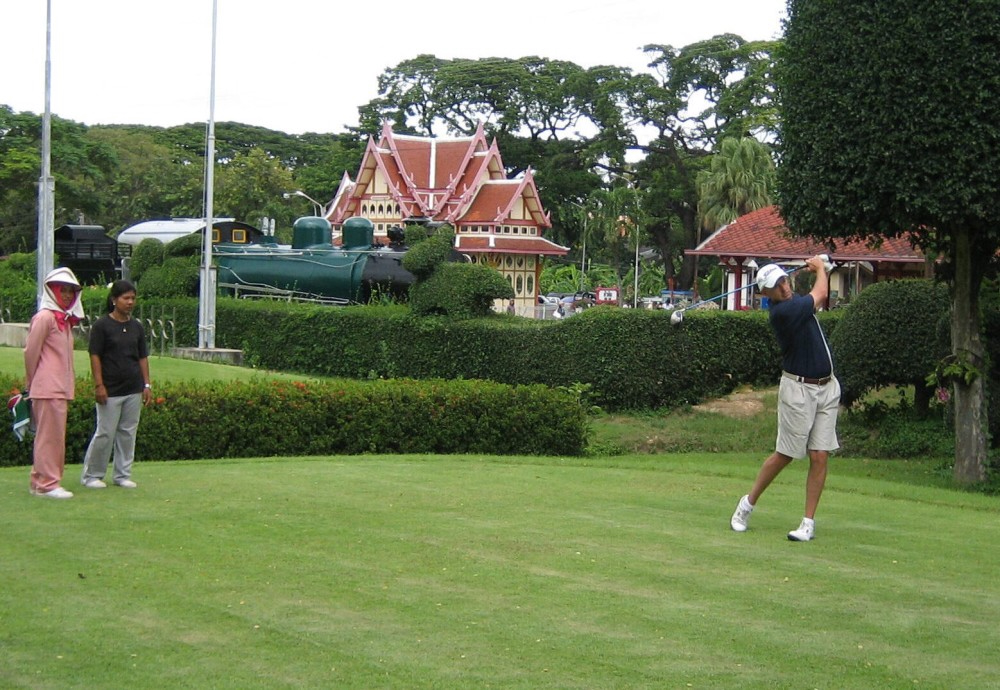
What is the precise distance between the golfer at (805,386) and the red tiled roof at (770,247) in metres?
29.4

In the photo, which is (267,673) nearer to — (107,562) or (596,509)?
(107,562)

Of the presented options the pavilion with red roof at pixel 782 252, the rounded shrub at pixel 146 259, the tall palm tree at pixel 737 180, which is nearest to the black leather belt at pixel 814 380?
the rounded shrub at pixel 146 259

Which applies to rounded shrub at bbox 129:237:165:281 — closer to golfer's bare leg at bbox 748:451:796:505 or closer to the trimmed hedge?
the trimmed hedge

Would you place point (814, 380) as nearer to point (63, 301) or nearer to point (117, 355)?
point (117, 355)

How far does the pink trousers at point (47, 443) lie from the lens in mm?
9383

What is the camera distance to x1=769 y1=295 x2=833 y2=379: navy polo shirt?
859cm

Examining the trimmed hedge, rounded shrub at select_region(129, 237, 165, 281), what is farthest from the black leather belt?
rounded shrub at select_region(129, 237, 165, 281)

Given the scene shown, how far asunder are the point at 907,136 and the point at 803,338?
5803 mm

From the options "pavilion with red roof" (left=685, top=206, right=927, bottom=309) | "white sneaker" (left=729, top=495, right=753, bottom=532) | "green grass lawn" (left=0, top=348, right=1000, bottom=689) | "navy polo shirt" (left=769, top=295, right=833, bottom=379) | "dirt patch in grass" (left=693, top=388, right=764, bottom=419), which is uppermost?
"pavilion with red roof" (left=685, top=206, right=927, bottom=309)

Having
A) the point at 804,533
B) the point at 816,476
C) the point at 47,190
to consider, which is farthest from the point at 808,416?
the point at 47,190

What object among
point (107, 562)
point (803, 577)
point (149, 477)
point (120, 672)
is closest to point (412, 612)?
point (120, 672)

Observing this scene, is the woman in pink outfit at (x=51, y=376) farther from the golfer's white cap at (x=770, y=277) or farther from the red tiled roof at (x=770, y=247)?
the red tiled roof at (x=770, y=247)

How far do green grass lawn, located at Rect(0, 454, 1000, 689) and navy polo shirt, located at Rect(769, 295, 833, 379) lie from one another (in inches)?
49.4

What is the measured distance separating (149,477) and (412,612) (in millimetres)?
5404
